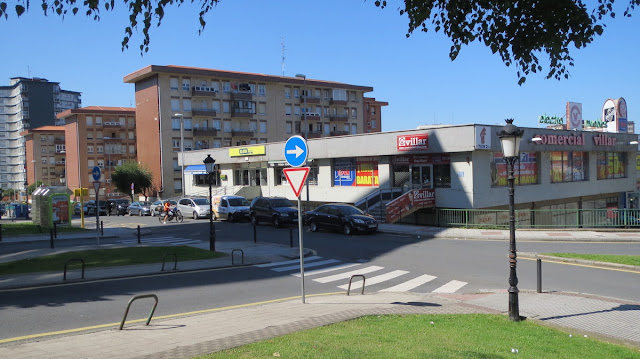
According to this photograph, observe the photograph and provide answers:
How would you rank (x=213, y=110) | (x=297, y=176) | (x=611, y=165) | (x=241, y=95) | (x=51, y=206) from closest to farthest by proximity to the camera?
(x=297, y=176) → (x=51, y=206) → (x=611, y=165) → (x=213, y=110) → (x=241, y=95)

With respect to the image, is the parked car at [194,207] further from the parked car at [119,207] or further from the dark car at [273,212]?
the parked car at [119,207]

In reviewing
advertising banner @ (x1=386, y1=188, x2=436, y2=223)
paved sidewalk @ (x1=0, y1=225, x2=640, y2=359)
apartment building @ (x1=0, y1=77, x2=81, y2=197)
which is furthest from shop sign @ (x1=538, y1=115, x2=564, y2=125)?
apartment building @ (x1=0, y1=77, x2=81, y2=197)

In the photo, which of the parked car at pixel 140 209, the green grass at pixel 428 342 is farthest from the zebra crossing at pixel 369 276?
the parked car at pixel 140 209

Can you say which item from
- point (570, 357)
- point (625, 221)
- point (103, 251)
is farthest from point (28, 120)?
point (570, 357)

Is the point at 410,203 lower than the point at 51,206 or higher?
lower

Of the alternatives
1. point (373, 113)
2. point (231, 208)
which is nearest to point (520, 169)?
point (231, 208)

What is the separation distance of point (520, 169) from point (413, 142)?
8.14m

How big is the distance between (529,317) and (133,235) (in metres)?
24.1

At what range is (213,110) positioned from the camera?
68688 millimetres

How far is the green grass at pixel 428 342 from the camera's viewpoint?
251 inches

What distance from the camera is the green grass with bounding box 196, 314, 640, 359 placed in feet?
20.9

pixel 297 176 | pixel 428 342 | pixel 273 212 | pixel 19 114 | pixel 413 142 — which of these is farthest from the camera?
pixel 19 114

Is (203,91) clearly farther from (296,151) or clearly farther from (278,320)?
(278,320)

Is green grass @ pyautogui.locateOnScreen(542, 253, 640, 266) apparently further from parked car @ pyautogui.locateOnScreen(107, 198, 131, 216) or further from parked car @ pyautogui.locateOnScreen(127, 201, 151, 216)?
parked car @ pyautogui.locateOnScreen(107, 198, 131, 216)
